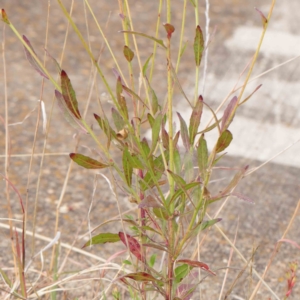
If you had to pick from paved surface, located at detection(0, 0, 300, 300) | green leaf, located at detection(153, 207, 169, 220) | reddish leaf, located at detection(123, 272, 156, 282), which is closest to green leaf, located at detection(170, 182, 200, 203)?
green leaf, located at detection(153, 207, 169, 220)

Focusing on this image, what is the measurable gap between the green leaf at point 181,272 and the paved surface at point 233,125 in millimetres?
209

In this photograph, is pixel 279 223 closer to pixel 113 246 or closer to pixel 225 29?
pixel 113 246

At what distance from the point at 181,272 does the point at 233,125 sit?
1345 mm

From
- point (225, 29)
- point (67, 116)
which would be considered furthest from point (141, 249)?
point (225, 29)

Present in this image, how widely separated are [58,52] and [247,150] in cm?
100

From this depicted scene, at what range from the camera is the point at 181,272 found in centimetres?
111

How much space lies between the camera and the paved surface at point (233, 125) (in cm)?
178

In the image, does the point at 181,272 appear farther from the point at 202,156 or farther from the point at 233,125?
the point at 233,125

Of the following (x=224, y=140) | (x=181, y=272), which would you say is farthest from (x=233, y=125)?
(x=224, y=140)

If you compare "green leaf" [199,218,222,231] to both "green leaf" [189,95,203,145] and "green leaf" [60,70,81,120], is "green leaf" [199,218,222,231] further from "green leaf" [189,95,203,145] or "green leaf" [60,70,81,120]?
"green leaf" [60,70,81,120]

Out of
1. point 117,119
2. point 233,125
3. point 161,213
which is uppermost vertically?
point 117,119

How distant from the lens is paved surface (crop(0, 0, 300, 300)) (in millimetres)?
1783

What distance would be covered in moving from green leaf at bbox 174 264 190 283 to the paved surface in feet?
0.69

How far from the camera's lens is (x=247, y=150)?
87.9 inches
